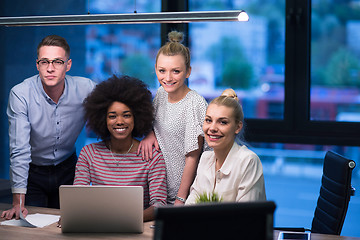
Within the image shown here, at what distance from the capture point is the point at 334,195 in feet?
8.31

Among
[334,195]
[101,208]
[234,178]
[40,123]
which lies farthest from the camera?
[40,123]

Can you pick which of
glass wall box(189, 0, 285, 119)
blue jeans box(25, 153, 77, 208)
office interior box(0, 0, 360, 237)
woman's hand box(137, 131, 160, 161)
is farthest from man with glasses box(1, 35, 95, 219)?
glass wall box(189, 0, 285, 119)

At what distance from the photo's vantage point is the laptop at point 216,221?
4.18 ft

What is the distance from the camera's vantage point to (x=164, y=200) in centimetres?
258

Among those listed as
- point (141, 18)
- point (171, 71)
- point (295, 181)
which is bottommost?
point (295, 181)

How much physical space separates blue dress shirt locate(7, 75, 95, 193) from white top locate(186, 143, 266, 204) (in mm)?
975

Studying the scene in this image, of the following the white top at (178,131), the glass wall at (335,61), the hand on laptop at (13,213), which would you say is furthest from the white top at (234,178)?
the glass wall at (335,61)

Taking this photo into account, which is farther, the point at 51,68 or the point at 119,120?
the point at 51,68

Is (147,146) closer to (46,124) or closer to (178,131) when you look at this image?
(178,131)

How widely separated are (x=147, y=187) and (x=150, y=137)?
0.94 feet

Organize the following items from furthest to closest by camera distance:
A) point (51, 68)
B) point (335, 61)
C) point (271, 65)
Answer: point (271, 65), point (335, 61), point (51, 68)

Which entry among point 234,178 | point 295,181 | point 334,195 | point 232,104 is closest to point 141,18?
point 232,104

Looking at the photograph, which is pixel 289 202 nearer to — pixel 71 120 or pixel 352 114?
pixel 352 114

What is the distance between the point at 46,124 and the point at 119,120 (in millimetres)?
594
